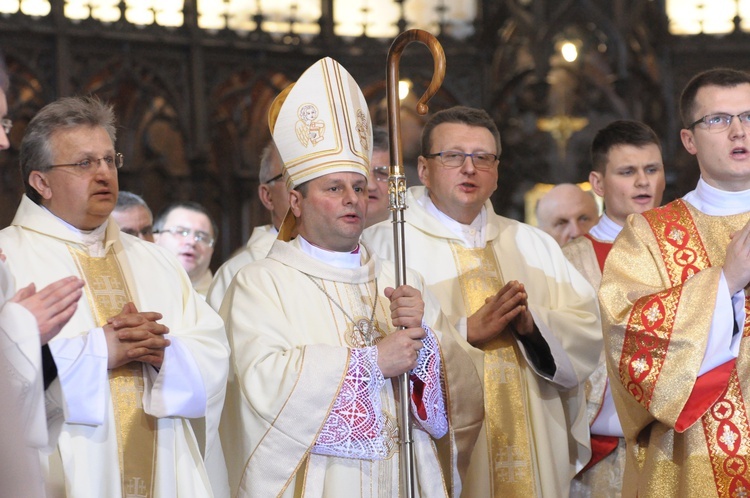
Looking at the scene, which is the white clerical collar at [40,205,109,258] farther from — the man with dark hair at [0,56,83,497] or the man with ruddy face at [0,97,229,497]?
the man with dark hair at [0,56,83,497]

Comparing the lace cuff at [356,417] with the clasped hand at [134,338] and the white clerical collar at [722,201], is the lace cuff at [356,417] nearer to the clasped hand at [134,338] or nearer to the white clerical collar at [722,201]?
the clasped hand at [134,338]

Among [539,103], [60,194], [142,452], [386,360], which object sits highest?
[539,103]

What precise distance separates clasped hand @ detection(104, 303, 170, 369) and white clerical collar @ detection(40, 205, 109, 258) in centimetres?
45

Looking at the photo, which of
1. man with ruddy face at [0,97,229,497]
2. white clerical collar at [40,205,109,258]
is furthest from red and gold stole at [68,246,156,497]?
white clerical collar at [40,205,109,258]

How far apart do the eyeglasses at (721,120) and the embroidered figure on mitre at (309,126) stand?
143 centimetres

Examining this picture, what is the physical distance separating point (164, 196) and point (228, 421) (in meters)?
4.62

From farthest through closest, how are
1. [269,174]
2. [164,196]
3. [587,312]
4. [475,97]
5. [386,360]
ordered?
1. [475,97]
2. [164,196]
3. [269,174]
4. [587,312]
5. [386,360]

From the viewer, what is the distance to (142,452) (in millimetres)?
4262

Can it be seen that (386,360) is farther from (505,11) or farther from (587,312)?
(505,11)

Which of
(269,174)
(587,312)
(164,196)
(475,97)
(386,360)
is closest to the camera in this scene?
(386,360)

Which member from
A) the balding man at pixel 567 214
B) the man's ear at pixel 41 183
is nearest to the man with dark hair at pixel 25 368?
the man's ear at pixel 41 183

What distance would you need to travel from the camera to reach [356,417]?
423cm

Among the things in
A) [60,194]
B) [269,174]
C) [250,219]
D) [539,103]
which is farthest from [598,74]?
[60,194]

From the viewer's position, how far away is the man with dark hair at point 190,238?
23.4ft
